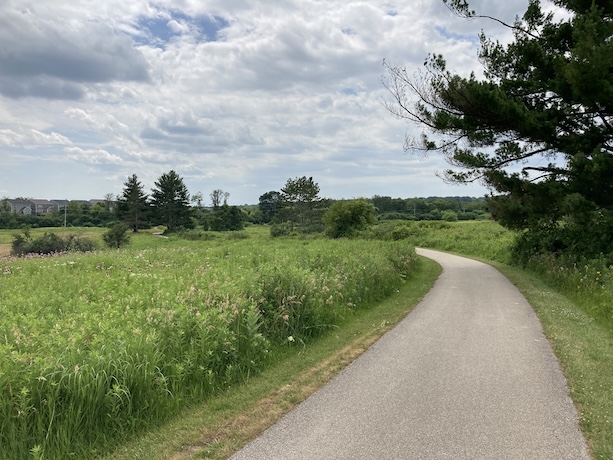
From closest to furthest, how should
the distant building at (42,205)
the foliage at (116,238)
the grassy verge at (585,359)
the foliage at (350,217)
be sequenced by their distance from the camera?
the grassy verge at (585,359) < the foliage at (116,238) < the foliage at (350,217) < the distant building at (42,205)

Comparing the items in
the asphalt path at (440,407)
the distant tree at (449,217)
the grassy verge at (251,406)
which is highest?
the distant tree at (449,217)

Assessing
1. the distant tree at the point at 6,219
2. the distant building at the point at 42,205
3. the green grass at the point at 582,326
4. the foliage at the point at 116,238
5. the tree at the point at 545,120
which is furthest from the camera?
the distant building at the point at 42,205

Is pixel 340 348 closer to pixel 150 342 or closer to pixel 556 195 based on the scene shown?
pixel 150 342

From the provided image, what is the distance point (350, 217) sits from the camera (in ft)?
152

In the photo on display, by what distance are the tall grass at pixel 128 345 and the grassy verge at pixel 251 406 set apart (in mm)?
246

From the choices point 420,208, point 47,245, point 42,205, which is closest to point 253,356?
point 47,245

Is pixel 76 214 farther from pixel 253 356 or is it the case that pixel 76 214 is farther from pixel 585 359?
pixel 585 359

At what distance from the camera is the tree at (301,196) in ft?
236

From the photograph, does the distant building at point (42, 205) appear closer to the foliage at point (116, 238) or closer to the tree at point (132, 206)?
the tree at point (132, 206)

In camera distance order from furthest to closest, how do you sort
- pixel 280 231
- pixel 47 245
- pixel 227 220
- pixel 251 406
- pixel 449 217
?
pixel 449 217 < pixel 227 220 < pixel 280 231 < pixel 47 245 < pixel 251 406

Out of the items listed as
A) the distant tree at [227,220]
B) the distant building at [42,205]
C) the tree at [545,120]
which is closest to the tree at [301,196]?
the distant tree at [227,220]

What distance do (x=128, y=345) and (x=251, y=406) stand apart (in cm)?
157

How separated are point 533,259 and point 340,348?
14.1 meters

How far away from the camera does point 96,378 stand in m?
4.04
